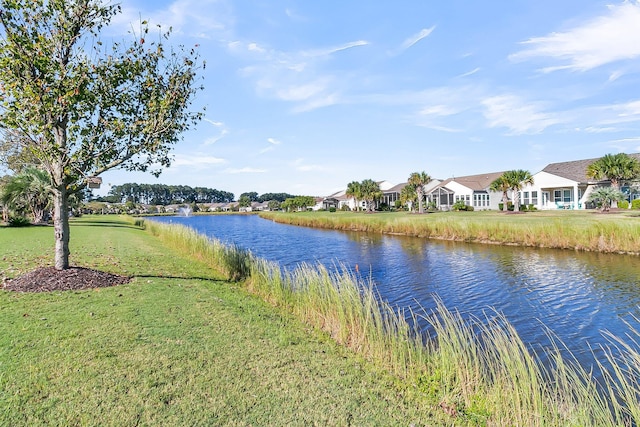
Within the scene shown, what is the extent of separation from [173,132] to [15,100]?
3.18 m

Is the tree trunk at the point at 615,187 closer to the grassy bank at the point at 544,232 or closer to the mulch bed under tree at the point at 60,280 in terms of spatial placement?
the grassy bank at the point at 544,232

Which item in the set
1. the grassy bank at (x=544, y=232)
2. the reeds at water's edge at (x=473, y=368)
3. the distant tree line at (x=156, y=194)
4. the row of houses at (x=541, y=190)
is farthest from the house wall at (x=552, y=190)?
the distant tree line at (x=156, y=194)

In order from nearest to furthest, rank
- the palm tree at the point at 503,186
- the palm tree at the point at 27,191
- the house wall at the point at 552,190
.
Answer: the palm tree at the point at 27,191 < the house wall at the point at 552,190 < the palm tree at the point at 503,186

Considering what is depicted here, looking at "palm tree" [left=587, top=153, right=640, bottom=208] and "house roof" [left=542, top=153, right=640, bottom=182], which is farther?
"house roof" [left=542, top=153, right=640, bottom=182]

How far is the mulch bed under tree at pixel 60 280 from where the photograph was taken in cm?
785

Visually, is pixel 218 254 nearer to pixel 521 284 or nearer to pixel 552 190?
pixel 521 284

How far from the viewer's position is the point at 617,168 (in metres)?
31.9

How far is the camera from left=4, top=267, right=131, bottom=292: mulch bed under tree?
309 inches

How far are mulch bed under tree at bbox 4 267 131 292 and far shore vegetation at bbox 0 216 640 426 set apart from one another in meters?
0.46

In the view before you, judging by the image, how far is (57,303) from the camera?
6.91 metres

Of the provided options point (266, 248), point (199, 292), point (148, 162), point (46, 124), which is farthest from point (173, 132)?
point (266, 248)

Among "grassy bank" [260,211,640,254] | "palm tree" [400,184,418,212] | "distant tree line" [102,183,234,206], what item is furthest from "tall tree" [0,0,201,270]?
"distant tree line" [102,183,234,206]

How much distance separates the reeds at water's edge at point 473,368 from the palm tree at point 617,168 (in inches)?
1271

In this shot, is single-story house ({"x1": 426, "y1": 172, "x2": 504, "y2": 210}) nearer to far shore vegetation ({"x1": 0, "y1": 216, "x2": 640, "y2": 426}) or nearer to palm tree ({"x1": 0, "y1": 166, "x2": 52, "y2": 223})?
far shore vegetation ({"x1": 0, "y1": 216, "x2": 640, "y2": 426})
